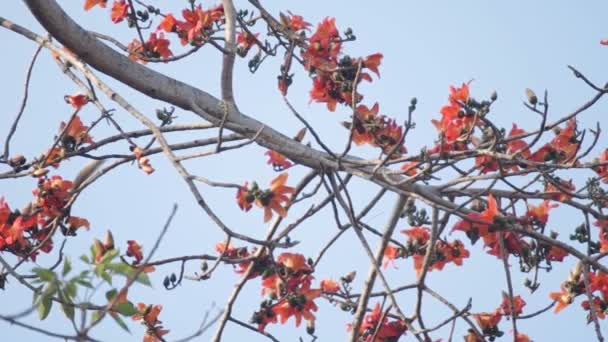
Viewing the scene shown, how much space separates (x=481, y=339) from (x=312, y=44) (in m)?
1.48

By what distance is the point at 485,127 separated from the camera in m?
3.99

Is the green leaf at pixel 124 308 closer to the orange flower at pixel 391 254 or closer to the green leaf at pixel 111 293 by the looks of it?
the green leaf at pixel 111 293

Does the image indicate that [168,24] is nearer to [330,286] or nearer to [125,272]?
[330,286]

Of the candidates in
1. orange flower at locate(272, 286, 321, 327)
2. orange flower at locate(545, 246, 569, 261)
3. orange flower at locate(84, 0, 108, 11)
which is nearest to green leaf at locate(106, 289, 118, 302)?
orange flower at locate(272, 286, 321, 327)

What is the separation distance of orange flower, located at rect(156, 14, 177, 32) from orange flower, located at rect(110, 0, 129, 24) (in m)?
0.18

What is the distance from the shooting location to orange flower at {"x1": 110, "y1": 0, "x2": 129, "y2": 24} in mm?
5137

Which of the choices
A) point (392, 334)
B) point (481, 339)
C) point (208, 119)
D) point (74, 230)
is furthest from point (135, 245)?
point (481, 339)

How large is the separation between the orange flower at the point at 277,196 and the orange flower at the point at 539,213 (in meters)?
1.17

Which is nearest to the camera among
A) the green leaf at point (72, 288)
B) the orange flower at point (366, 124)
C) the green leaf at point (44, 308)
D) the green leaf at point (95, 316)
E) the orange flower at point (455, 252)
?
the green leaf at point (95, 316)

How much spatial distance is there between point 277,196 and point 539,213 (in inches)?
49.1

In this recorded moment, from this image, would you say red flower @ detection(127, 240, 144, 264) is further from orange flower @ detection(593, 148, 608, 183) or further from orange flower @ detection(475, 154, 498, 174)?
orange flower @ detection(593, 148, 608, 183)

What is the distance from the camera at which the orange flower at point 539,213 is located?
13.9 feet

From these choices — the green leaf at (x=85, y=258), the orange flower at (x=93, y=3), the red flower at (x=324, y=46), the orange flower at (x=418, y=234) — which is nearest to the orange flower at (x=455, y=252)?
the orange flower at (x=418, y=234)

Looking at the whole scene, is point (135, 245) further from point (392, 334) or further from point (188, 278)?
point (392, 334)
